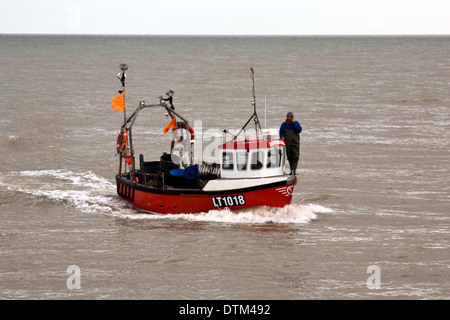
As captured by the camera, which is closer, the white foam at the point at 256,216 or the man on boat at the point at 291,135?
the white foam at the point at 256,216

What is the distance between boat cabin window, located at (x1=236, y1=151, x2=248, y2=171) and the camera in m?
19.8

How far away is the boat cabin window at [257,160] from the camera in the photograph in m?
19.8

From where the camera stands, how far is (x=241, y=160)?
65.4 feet

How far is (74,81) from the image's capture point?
73.2 m

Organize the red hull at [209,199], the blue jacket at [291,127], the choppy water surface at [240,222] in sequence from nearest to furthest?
the choppy water surface at [240,222] < the red hull at [209,199] < the blue jacket at [291,127]

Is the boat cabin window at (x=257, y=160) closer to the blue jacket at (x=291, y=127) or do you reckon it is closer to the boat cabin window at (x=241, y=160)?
the boat cabin window at (x=241, y=160)

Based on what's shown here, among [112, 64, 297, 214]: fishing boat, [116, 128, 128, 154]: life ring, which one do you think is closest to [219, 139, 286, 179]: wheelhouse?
[112, 64, 297, 214]: fishing boat

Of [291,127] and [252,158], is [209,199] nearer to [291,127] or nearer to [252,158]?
[252,158]

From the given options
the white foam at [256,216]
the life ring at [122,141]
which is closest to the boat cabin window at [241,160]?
the white foam at [256,216]

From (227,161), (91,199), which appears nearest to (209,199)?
(227,161)

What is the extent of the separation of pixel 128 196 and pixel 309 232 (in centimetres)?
645

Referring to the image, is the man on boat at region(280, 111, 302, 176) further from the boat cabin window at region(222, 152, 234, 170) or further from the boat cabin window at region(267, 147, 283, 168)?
the boat cabin window at region(222, 152, 234, 170)

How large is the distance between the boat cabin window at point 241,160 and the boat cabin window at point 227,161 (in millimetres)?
190
